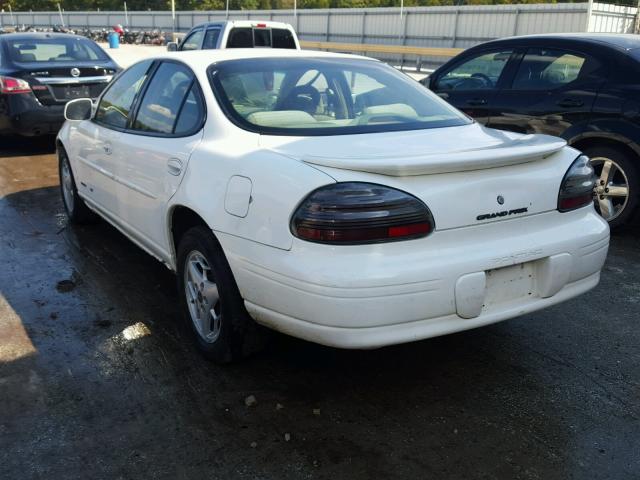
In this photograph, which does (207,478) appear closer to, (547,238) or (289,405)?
(289,405)

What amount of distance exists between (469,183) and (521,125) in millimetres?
3522

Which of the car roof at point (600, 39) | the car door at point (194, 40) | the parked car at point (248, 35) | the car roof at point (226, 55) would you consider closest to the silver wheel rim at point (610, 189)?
the car roof at point (600, 39)

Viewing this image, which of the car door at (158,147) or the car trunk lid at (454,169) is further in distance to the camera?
the car door at (158,147)

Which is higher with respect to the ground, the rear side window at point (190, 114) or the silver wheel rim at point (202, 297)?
the rear side window at point (190, 114)

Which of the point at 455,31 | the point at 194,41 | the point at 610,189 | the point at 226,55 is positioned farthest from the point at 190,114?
the point at 455,31

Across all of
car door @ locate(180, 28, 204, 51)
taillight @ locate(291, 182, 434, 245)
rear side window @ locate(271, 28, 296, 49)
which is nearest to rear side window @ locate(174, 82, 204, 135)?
taillight @ locate(291, 182, 434, 245)

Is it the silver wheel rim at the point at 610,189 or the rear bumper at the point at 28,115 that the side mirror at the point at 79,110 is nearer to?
the rear bumper at the point at 28,115

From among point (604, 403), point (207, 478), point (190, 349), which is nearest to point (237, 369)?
point (190, 349)

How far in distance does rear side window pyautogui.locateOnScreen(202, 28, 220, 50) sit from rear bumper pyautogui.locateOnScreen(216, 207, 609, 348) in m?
→ 10.6

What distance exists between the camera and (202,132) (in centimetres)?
334

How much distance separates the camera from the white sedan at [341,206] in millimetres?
2574

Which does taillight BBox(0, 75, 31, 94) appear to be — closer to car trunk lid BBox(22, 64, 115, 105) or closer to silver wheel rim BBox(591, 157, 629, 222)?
car trunk lid BBox(22, 64, 115, 105)

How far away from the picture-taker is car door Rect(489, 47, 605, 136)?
18.1ft

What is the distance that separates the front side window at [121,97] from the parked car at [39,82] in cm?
419
